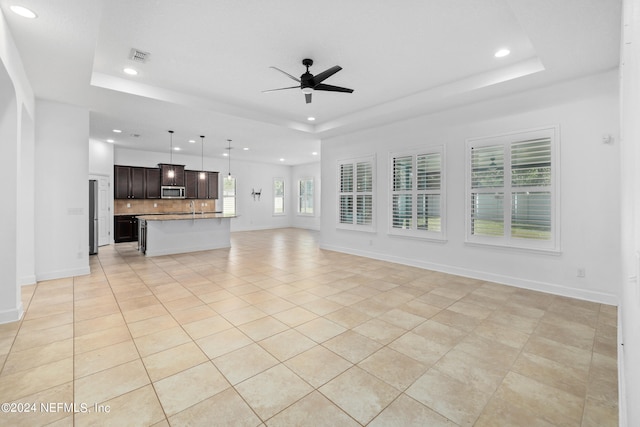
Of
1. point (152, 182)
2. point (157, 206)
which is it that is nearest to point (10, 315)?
point (152, 182)

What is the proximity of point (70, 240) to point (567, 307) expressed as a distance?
7361 mm

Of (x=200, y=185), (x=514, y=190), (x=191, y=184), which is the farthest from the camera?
(x=200, y=185)

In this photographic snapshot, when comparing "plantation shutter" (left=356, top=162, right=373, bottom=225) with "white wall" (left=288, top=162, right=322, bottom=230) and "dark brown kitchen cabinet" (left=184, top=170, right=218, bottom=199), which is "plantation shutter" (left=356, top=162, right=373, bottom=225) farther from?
"dark brown kitchen cabinet" (left=184, top=170, right=218, bottom=199)

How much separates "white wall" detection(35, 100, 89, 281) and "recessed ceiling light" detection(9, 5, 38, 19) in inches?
109

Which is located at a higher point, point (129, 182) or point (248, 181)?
point (248, 181)

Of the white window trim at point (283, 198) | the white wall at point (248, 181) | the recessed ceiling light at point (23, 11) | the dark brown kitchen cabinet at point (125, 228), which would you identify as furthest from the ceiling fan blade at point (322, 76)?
the white window trim at point (283, 198)

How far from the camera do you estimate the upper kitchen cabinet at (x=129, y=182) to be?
338 inches

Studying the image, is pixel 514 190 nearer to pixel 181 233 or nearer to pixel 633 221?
pixel 633 221

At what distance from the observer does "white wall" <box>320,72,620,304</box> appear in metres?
3.63

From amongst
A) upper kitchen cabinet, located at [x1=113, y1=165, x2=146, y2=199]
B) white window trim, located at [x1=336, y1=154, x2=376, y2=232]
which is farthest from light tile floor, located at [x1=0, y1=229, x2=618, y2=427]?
upper kitchen cabinet, located at [x1=113, y1=165, x2=146, y2=199]

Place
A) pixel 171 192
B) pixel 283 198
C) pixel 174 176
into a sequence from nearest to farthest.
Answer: pixel 174 176, pixel 171 192, pixel 283 198

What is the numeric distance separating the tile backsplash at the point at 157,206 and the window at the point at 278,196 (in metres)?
2.73

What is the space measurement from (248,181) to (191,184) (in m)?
2.39

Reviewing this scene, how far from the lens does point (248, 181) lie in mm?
11852
